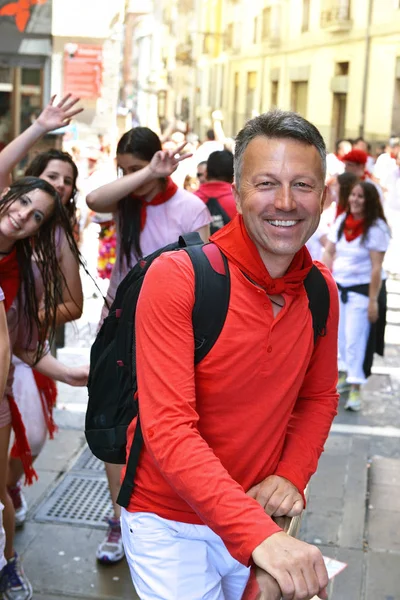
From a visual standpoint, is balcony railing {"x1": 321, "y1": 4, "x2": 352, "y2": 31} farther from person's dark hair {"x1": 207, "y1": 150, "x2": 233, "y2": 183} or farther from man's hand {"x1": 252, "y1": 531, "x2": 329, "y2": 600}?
man's hand {"x1": 252, "y1": 531, "x2": 329, "y2": 600}

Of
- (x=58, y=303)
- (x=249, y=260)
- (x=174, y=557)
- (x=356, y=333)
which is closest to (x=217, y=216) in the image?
(x=356, y=333)

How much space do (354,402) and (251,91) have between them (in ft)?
39.1

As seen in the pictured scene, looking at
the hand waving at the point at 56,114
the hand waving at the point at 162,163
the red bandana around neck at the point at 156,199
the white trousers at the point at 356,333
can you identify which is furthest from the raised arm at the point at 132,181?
the white trousers at the point at 356,333

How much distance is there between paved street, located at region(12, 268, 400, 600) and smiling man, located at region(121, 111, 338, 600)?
78.1 inches

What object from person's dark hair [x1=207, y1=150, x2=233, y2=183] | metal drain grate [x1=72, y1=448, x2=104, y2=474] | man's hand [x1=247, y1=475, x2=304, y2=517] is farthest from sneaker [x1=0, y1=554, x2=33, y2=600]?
person's dark hair [x1=207, y1=150, x2=233, y2=183]

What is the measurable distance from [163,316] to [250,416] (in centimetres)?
36

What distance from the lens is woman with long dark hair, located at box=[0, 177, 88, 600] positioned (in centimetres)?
379

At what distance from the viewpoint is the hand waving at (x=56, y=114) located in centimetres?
442

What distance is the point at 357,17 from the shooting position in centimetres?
1667

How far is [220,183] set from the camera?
6766 millimetres

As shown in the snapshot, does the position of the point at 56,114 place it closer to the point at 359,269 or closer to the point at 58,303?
the point at 58,303

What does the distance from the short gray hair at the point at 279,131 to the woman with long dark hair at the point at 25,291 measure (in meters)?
1.60

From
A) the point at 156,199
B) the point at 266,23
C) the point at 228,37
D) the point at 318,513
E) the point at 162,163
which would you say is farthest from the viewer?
the point at 228,37

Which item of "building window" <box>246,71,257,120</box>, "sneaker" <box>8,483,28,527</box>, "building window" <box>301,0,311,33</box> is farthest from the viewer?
"building window" <box>246,71,257,120</box>
